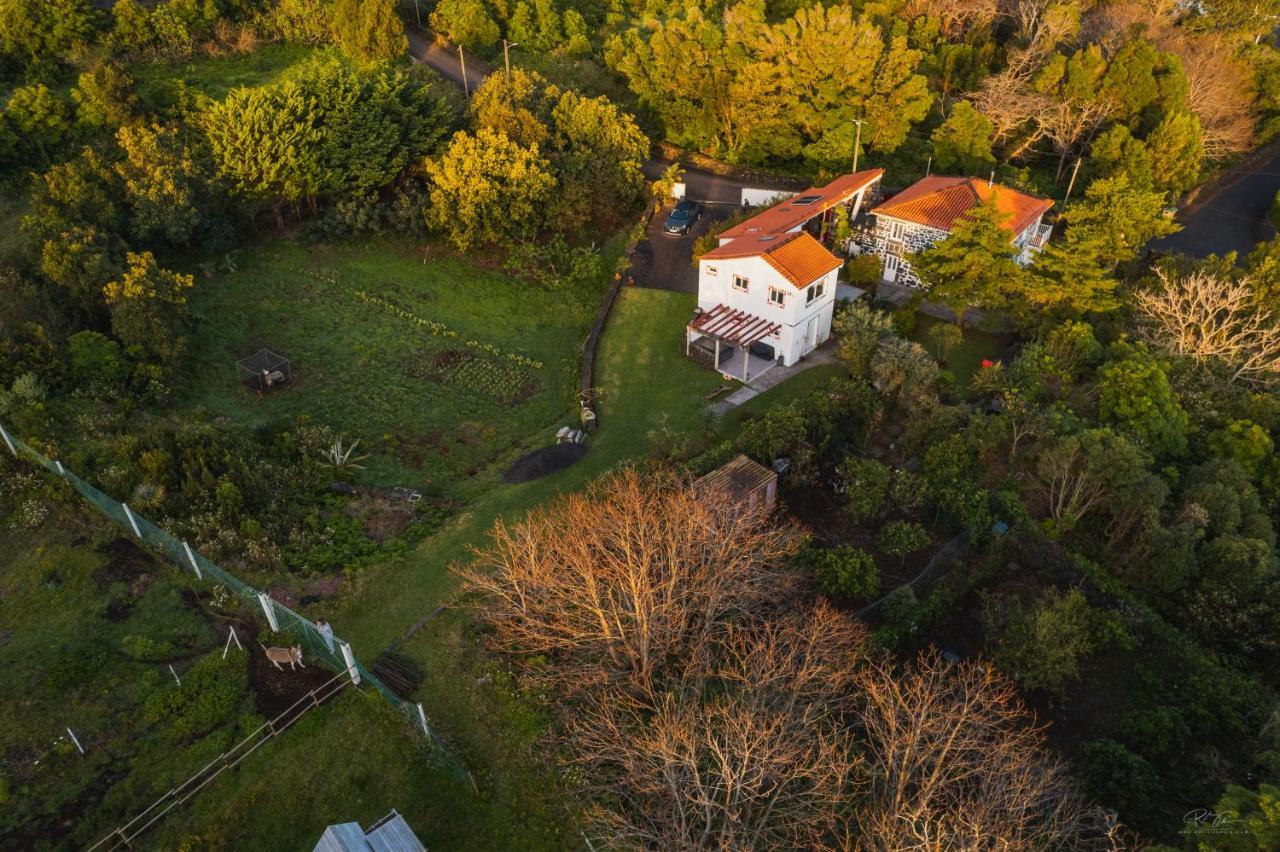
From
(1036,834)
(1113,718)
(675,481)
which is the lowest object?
(1113,718)

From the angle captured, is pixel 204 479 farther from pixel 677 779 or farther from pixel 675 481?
pixel 677 779

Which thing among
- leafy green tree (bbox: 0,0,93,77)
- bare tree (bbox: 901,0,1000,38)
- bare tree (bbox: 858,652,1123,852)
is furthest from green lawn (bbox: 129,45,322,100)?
bare tree (bbox: 858,652,1123,852)

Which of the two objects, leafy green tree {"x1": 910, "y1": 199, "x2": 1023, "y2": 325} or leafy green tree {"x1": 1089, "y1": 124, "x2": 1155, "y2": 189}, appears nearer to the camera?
leafy green tree {"x1": 910, "y1": 199, "x2": 1023, "y2": 325}

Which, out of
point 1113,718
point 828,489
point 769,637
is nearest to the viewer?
point 769,637

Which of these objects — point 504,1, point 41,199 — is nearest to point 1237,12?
point 504,1

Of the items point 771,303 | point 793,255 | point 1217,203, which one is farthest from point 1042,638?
point 1217,203

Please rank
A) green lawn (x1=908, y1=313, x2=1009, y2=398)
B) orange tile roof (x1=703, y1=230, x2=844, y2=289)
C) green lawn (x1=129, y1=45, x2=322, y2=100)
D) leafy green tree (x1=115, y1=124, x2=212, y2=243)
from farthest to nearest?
green lawn (x1=129, y1=45, x2=322, y2=100) → leafy green tree (x1=115, y1=124, x2=212, y2=243) → green lawn (x1=908, y1=313, x2=1009, y2=398) → orange tile roof (x1=703, y1=230, x2=844, y2=289)

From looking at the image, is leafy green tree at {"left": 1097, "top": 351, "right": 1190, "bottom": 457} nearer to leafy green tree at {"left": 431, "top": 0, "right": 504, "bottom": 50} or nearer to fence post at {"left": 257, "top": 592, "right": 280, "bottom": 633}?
fence post at {"left": 257, "top": 592, "right": 280, "bottom": 633}
